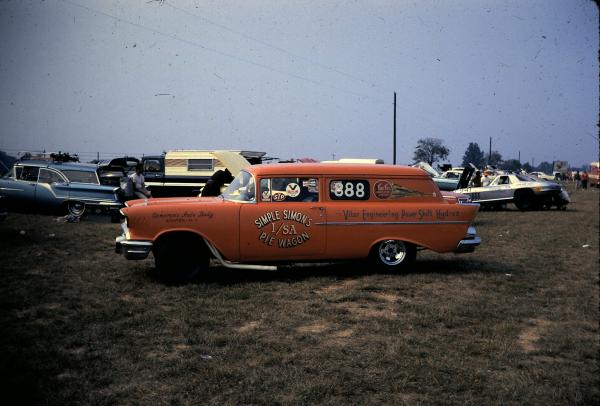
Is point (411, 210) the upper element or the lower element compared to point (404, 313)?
upper

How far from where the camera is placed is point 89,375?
4.32 m

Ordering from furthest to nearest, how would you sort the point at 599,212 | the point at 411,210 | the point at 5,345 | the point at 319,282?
the point at 599,212 < the point at 411,210 < the point at 319,282 < the point at 5,345

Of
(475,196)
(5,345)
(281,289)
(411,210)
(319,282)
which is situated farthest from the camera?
(475,196)

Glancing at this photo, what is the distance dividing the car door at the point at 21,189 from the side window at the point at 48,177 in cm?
15

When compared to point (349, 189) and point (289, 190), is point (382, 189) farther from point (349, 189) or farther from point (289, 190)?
point (289, 190)

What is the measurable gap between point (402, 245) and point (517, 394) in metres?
4.68

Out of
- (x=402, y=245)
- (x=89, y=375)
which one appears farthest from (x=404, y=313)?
(x=89, y=375)

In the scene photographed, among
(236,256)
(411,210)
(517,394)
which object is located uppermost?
(411,210)

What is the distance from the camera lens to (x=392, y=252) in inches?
343

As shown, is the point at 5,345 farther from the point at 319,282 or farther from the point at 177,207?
the point at 319,282

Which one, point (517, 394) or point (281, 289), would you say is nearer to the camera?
point (517, 394)

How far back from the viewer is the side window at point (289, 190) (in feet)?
26.8

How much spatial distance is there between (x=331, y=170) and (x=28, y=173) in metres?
11.8

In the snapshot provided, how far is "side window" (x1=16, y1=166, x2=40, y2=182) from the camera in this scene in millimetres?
16564
